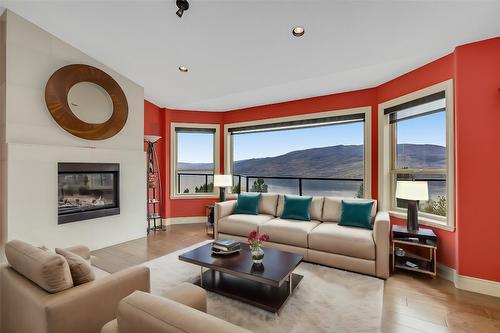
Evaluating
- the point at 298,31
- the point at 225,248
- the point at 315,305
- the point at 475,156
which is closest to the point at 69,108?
the point at 225,248

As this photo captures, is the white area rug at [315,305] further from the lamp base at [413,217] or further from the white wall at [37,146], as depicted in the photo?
the white wall at [37,146]

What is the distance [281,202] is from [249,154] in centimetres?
196

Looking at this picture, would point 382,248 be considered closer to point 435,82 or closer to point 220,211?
point 435,82

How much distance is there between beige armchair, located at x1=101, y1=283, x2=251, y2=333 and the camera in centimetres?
86

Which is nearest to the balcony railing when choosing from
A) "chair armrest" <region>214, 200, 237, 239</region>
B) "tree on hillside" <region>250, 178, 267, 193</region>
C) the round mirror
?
"tree on hillside" <region>250, 178, 267, 193</region>

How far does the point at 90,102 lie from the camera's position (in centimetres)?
384

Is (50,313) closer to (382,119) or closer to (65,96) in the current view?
(65,96)

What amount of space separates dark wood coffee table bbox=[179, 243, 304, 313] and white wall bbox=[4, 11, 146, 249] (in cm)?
217

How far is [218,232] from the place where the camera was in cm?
418

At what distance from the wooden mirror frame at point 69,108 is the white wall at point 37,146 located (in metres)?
0.09

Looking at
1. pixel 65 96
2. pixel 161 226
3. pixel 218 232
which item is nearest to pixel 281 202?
pixel 218 232

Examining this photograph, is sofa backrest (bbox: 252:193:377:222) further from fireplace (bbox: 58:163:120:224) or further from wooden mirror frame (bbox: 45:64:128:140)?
wooden mirror frame (bbox: 45:64:128:140)

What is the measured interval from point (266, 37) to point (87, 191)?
360cm

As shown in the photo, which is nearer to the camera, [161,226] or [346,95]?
[346,95]
